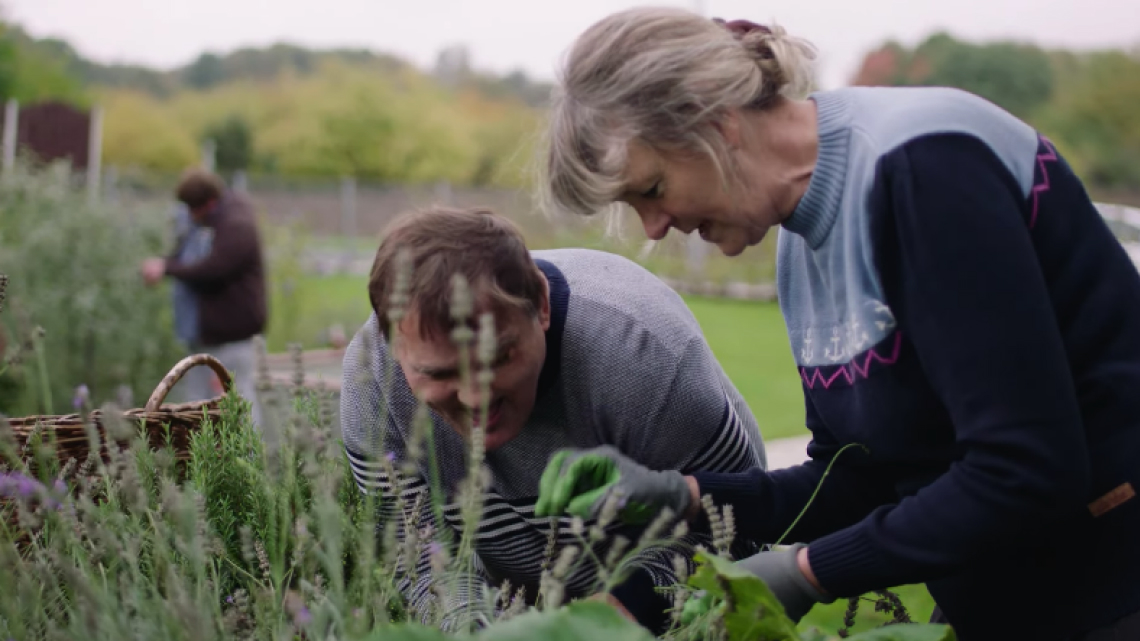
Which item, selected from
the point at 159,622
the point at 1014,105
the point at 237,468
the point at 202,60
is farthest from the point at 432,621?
the point at 202,60

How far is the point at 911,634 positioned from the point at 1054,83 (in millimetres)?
49844

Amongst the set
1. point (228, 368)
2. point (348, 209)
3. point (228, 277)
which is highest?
point (228, 277)

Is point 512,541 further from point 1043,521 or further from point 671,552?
point 1043,521

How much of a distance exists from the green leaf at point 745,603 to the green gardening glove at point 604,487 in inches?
9.2

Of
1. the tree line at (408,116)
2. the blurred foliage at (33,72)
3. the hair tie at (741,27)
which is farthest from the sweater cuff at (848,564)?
the tree line at (408,116)

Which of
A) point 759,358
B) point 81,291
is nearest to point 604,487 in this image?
point 81,291

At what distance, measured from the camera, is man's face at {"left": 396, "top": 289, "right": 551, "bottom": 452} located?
5.19 feet

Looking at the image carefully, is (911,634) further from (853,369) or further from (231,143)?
(231,143)

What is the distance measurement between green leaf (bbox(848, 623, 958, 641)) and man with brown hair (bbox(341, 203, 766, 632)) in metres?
0.58

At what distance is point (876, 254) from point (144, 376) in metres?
6.12

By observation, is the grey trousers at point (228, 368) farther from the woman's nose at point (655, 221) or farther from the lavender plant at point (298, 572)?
the woman's nose at point (655, 221)

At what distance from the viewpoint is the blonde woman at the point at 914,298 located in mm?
1116

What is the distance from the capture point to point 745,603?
3.65ft

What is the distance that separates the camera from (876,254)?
123 cm
